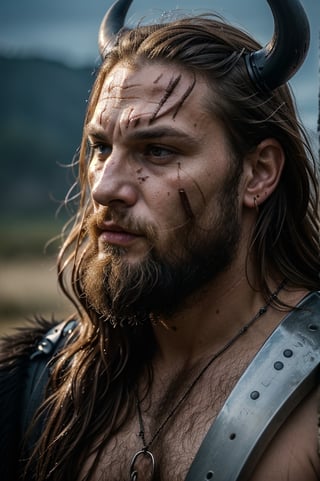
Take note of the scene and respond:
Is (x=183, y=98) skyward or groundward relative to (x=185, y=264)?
skyward

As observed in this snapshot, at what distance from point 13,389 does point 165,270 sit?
86 cm

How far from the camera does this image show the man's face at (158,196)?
3.06 metres

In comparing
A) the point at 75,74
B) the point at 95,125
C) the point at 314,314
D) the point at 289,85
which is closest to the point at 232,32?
the point at 289,85

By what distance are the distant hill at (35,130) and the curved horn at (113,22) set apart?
314 inches

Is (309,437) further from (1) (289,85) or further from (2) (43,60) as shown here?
(2) (43,60)

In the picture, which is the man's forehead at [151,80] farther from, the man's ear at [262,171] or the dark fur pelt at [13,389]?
the dark fur pelt at [13,389]

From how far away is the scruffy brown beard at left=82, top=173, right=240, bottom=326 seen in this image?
308 cm

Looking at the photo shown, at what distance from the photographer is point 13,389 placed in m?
3.50

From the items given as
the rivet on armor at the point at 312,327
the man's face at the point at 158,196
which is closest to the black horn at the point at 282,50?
the man's face at the point at 158,196

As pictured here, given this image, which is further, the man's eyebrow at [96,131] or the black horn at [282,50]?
the man's eyebrow at [96,131]

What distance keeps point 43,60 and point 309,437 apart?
10.2 meters

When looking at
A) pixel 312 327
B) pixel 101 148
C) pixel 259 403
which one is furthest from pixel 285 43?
pixel 259 403

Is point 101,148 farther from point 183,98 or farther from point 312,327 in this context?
point 312,327

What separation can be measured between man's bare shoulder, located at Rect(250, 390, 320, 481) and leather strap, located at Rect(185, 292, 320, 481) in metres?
0.04
